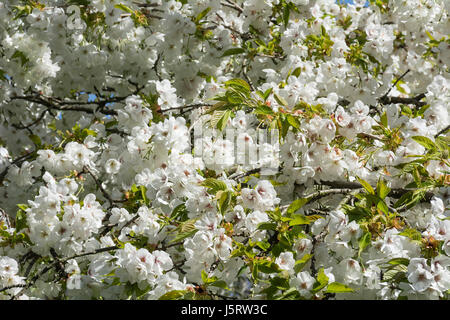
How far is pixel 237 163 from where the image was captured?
318 cm

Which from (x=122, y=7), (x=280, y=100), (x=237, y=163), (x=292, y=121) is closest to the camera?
(x=292, y=121)

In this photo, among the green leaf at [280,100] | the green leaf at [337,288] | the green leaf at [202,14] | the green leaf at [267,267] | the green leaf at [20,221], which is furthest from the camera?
the green leaf at [202,14]

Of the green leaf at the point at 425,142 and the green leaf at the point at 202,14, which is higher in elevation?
the green leaf at the point at 202,14

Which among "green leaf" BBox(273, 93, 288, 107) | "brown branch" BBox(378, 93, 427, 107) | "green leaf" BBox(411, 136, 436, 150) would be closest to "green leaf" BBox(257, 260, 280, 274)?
"green leaf" BBox(273, 93, 288, 107)

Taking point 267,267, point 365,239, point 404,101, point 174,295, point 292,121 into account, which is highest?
point 404,101

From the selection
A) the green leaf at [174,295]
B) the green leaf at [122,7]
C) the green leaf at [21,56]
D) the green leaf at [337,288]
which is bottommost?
the green leaf at [174,295]

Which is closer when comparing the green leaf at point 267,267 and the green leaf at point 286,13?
the green leaf at point 267,267

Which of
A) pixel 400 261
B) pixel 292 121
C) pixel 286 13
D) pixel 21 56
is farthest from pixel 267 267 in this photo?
pixel 21 56

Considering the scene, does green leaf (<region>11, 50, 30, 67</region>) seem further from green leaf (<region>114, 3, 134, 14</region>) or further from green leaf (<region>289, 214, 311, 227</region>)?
green leaf (<region>289, 214, 311, 227</region>)

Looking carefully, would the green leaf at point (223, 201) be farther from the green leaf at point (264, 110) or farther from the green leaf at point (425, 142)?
the green leaf at point (425, 142)

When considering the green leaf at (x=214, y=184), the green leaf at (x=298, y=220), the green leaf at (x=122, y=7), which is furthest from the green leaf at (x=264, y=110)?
the green leaf at (x=122, y=7)

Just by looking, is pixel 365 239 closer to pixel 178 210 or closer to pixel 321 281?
pixel 321 281

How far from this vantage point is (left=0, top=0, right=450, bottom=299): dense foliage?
2.60m

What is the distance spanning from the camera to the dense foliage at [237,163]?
2.60 metres
